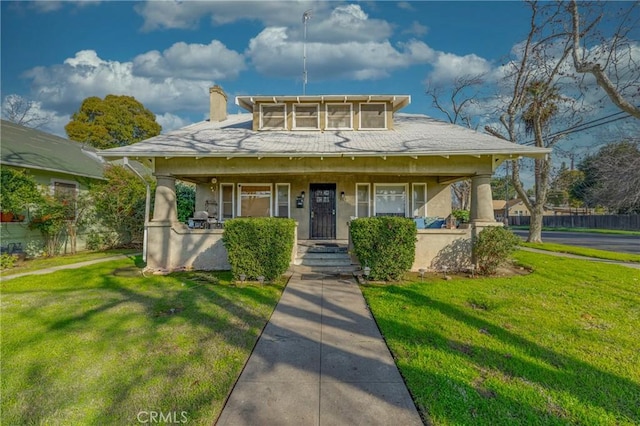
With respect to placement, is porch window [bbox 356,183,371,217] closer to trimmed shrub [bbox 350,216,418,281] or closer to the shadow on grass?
trimmed shrub [bbox 350,216,418,281]

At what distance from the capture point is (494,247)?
7.54m

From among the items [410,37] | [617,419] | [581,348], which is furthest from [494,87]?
[617,419]

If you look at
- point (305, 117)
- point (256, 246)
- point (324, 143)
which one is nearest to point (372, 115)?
point (305, 117)

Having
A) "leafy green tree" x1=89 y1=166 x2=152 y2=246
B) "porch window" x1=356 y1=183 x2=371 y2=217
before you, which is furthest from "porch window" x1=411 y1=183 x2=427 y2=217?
"leafy green tree" x1=89 y1=166 x2=152 y2=246

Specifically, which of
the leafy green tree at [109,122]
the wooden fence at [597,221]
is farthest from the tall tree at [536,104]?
the leafy green tree at [109,122]

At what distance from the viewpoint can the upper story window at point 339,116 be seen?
11414 millimetres

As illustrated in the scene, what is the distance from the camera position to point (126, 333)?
13.8 ft

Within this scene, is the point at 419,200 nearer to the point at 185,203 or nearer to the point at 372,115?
the point at 372,115

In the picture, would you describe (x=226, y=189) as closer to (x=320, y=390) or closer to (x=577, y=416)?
(x=320, y=390)

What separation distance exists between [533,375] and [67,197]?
15598 millimetres

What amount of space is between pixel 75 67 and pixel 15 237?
95.9 feet

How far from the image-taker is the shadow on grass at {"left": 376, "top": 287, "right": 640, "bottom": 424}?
8.58ft

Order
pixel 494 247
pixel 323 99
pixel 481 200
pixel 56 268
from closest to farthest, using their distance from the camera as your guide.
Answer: pixel 494 247, pixel 481 200, pixel 56 268, pixel 323 99

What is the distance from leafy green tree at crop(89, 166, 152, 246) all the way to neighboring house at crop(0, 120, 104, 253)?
863 mm
